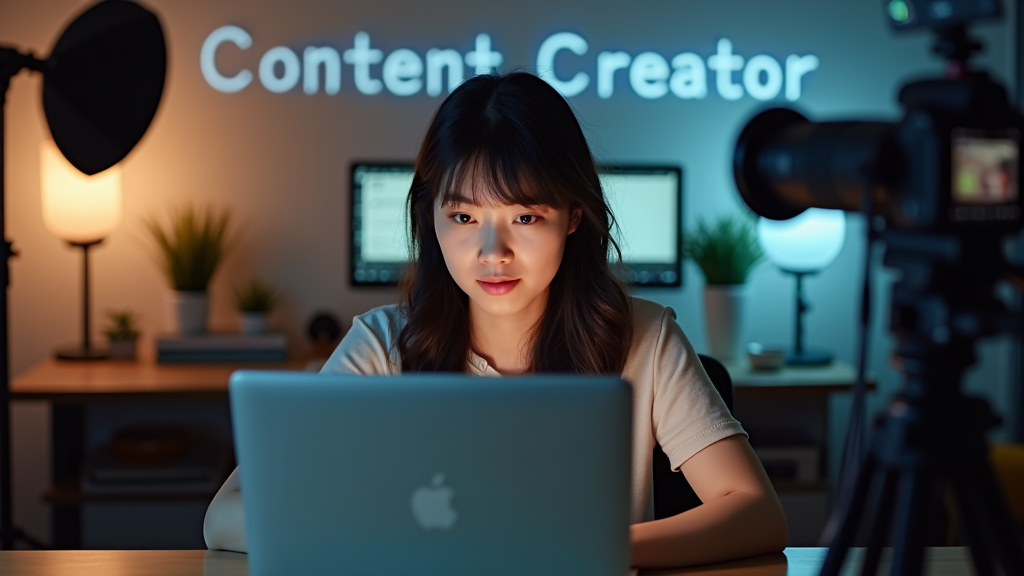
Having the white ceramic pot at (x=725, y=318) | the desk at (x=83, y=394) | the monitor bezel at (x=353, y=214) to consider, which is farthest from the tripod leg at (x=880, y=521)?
the monitor bezel at (x=353, y=214)

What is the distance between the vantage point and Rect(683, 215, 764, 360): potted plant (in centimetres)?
338

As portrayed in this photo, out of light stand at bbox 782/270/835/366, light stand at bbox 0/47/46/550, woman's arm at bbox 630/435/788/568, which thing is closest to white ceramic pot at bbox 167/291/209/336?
light stand at bbox 0/47/46/550

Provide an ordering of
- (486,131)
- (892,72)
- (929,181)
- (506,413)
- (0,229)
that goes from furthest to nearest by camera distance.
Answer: (892,72)
(0,229)
(486,131)
(506,413)
(929,181)

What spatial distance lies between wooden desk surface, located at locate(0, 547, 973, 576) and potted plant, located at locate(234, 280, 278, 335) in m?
1.93

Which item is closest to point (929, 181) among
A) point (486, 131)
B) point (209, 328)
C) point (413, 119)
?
point (486, 131)

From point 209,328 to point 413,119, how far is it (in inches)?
35.2

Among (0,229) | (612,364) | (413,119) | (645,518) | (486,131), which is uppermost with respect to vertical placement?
(413,119)

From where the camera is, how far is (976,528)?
0.96 metres

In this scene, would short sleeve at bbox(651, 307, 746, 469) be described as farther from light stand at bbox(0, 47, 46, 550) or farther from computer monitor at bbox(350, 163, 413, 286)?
computer monitor at bbox(350, 163, 413, 286)

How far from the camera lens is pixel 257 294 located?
135 inches

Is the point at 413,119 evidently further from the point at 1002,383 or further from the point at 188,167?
the point at 1002,383

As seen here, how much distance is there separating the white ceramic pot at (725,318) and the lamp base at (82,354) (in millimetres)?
1753

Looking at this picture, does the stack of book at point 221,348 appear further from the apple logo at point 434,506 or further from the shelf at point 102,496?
the apple logo at point 434,506

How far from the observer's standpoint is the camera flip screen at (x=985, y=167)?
0.90 metres
